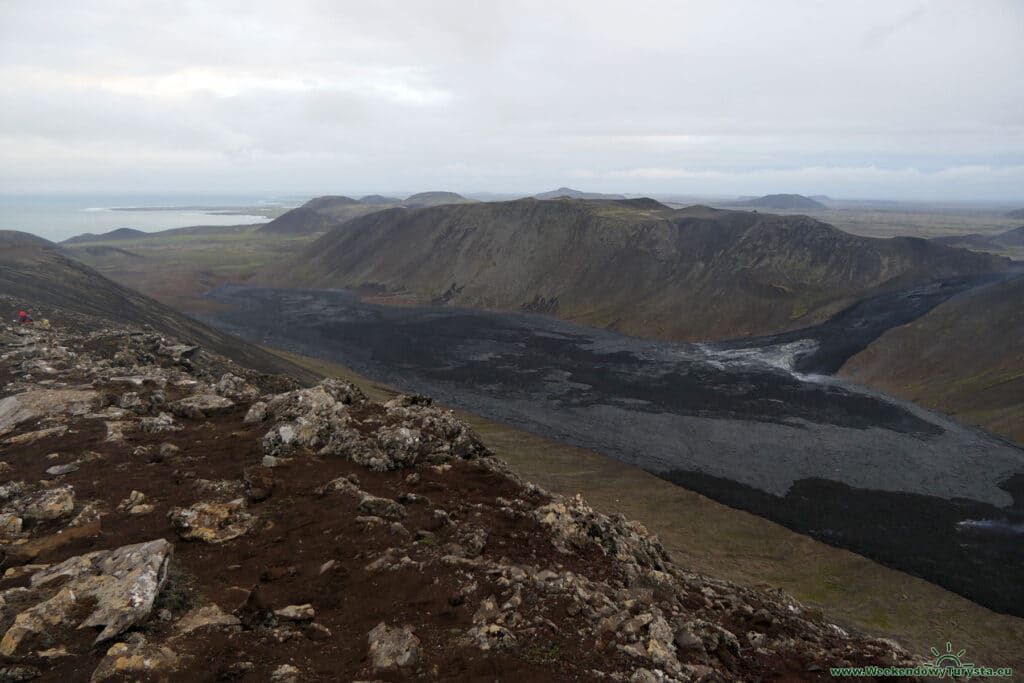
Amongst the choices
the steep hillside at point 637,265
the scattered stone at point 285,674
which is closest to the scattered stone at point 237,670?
the scattered stone at point 285,674

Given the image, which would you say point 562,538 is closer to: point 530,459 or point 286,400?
point 286,400

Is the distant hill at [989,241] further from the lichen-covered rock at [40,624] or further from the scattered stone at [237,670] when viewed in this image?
the lichen-covered rock at [40,624]

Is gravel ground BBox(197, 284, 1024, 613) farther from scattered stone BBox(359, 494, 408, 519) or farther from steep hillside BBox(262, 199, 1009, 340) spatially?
scattered stone BBox(359, 494, 408, 519)

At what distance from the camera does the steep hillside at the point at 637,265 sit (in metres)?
102

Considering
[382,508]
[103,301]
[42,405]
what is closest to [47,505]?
[382,508]

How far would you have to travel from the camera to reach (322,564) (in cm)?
1200

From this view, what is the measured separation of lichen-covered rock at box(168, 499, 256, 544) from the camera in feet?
40.3

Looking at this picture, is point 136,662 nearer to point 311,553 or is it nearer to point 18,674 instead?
point 18,674

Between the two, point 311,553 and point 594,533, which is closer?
point 311,553

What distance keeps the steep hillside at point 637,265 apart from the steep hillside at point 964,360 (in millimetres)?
18958

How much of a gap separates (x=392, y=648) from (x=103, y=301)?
76593mm

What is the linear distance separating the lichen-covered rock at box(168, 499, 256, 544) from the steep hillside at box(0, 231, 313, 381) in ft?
161

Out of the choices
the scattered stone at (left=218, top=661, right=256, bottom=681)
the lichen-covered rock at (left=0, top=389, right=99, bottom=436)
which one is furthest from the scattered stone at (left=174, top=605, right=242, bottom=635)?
the lichen-covered rock at (left=0, top=389, right=99, bottom=436)

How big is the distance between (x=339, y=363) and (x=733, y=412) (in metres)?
56.1
